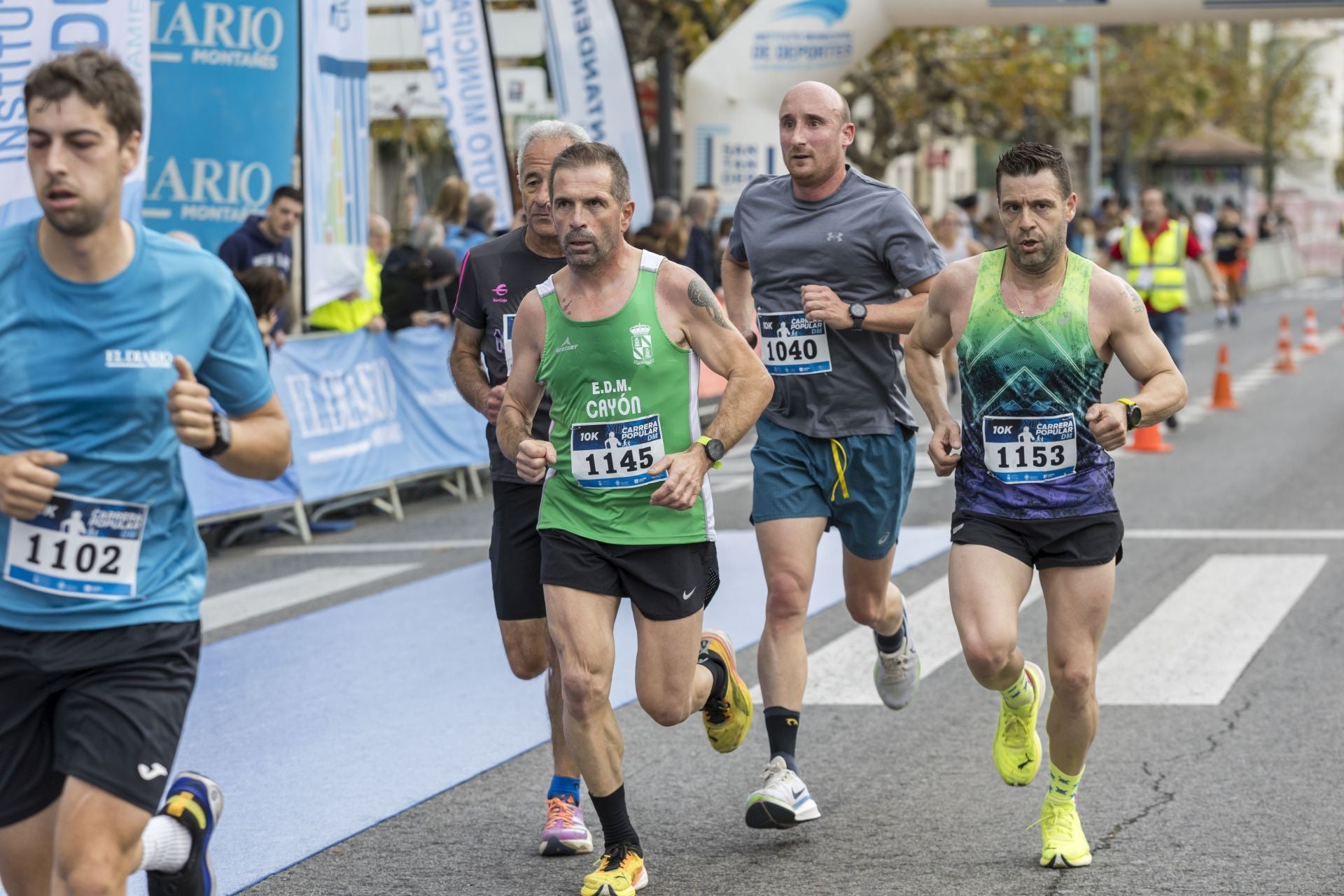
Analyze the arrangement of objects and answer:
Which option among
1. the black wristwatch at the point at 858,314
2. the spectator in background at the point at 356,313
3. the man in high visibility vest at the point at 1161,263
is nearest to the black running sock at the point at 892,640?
the black wristwatch at the point at 858,314

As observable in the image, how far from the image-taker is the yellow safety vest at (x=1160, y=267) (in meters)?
17.1

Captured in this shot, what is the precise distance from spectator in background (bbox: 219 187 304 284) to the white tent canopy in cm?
740

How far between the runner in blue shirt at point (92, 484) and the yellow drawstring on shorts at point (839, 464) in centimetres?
269

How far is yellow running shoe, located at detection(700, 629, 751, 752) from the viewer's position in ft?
19.1

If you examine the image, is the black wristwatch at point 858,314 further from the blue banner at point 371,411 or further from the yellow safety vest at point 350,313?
the yellow safety vest at point 350,313

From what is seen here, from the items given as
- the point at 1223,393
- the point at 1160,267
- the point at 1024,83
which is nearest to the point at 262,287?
the point at 1160,267

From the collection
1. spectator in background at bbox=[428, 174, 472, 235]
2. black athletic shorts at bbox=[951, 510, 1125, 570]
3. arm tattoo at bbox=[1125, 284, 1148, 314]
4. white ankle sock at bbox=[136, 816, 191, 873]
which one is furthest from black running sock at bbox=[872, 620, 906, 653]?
spectator in background at bbox=[428, 174, 472, 235]

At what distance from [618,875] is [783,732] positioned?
0.90 metres

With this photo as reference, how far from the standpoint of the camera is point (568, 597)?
5.07 m

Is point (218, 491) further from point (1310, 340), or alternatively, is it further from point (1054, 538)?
point (1310, 340)

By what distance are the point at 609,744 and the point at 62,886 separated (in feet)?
5.88

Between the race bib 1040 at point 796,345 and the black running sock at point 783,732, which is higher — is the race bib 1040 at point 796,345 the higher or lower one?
the higher one

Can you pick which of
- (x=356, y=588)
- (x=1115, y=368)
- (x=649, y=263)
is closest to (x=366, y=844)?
(x=649, y=263)

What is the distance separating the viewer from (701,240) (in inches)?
629
